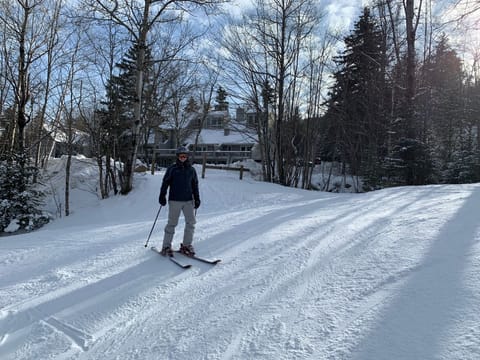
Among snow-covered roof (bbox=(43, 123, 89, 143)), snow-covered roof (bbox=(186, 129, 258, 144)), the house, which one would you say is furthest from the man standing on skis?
snow-covered roof (bbox=(186, 129, 258, 144))

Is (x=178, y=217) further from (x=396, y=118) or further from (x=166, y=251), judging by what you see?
(x=396, y=118)

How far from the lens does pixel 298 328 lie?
2.65 m

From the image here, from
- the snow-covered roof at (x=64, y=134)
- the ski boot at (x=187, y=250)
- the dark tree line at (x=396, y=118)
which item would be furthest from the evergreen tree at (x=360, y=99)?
the ski boot at (x=187, y=250)

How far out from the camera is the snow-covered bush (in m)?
10.8

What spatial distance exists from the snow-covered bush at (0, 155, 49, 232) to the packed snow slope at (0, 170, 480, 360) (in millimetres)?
6199

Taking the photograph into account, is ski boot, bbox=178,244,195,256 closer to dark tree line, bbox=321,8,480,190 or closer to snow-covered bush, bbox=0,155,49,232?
snow-covered bush, bbox=0,155,49,232

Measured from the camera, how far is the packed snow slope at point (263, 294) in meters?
2.44

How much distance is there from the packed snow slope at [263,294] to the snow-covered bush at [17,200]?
620cm

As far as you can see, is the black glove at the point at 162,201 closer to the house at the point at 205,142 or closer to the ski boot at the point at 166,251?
the ski boot at the point at 166,251

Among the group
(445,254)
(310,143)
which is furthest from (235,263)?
(310,143)

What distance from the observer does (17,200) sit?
430 inches

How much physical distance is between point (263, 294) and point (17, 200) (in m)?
11.0

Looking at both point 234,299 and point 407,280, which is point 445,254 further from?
point 234,299

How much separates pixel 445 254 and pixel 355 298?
1434 mm
